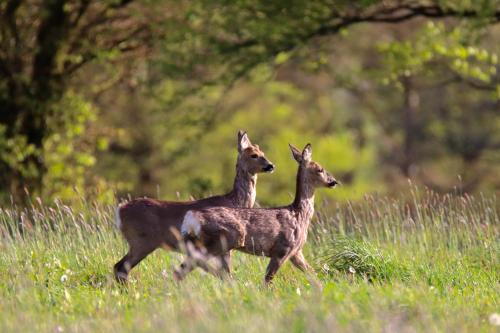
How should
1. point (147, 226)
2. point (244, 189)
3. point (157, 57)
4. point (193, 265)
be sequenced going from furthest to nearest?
point (157, 57), point (244, 189), point (147, 226), point (193, 265)

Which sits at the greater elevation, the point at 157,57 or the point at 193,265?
the point at 193,265

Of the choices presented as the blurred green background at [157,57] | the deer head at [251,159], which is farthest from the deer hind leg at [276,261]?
the blurred green background at [157,57]

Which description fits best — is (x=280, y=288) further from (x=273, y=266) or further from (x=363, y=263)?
(x=363, y=263)

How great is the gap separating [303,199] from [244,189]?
3.74ft

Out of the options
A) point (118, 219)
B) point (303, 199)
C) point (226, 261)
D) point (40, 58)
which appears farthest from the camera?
point (40, 58)

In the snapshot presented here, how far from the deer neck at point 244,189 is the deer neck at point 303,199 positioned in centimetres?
91

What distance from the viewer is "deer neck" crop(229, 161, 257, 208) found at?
10430 mm

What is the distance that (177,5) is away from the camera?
18.1m

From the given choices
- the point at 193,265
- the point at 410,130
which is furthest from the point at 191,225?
the point at 410,130

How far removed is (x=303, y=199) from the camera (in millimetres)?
9586

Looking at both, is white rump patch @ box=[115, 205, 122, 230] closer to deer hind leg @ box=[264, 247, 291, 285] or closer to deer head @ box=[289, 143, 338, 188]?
deer hind leg @ box=[264, 247, 291, 285]

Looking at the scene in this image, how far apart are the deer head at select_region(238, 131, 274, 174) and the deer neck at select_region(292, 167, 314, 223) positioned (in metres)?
0.96

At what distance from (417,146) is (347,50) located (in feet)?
16.6

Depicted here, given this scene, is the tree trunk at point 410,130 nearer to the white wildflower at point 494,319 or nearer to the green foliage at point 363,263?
the green foliage at point 363,263
